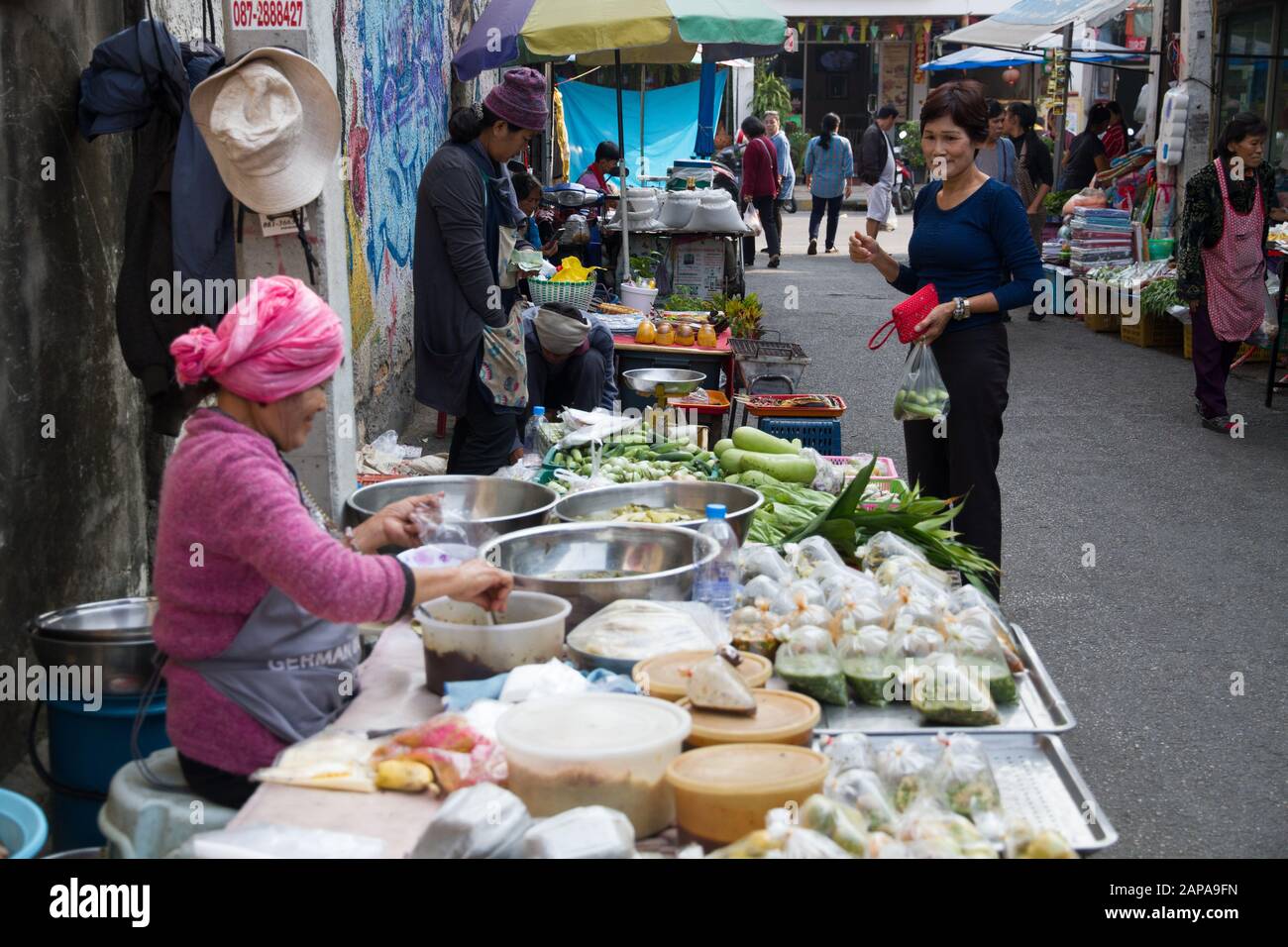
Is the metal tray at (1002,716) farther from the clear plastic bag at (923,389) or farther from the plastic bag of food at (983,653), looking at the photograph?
the clear plastic bag at (923,389)

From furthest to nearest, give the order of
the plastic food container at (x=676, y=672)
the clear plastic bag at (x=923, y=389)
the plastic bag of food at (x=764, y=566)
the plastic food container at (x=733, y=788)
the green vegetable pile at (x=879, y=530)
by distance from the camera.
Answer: the clear plastic bag at (x=923, y=389) < the green vegetable pile at (x=879, y=530) < the plastic bag of food at (x=764, y=566) < the plastic food container at (x=676, y=672) < the plastic food container at (x=733, y=788)

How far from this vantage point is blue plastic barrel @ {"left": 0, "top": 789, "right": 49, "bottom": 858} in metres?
2.60

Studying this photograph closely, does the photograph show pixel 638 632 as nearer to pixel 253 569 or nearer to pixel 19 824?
pixel 253 569

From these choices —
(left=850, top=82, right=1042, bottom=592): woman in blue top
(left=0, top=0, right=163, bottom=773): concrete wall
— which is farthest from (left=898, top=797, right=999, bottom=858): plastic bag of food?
(left=0, top=0, right=163, bottom=773): concrete wall

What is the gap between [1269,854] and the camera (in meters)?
4.21

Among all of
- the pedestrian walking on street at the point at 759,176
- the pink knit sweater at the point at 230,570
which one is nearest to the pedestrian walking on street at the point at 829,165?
the pedestrian walking on street at the point at 759,176

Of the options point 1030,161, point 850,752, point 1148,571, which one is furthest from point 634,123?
point 850,752

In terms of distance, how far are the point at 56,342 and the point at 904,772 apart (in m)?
3.41

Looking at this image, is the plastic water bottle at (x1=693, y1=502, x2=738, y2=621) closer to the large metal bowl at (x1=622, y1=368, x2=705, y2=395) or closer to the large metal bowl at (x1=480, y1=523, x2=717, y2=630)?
the large metal bowl at (x1=480, y1=523, x2=717, y2=630)

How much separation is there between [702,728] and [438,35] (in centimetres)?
1032

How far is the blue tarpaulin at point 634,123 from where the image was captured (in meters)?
20.0

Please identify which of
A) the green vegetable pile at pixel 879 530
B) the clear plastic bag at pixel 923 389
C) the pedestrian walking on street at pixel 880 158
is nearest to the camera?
the green vegetable pile at pixel 879 530

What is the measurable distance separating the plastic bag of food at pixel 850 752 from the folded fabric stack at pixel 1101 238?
503 inches
